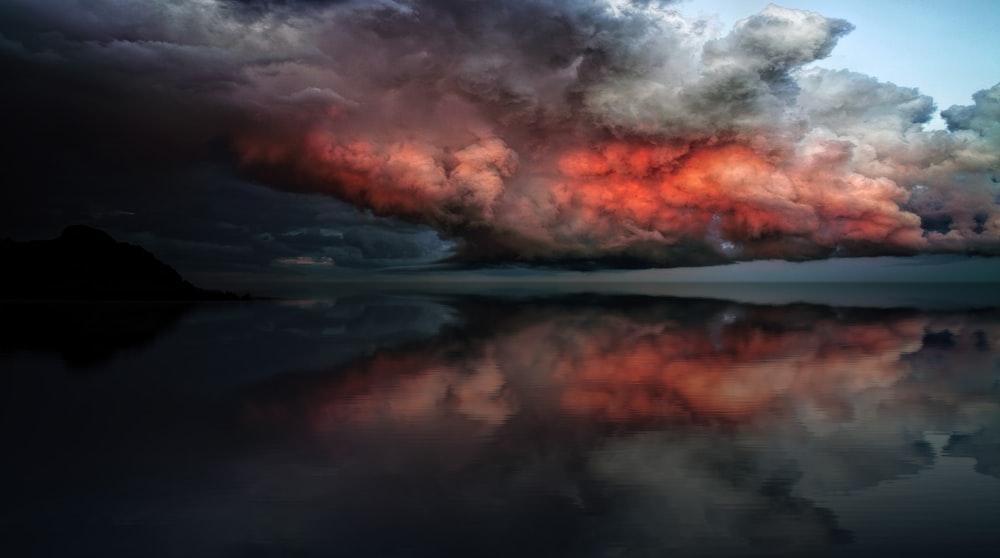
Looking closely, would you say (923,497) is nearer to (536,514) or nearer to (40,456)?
(536,514)

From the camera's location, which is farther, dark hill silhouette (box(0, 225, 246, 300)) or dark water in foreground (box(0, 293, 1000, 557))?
dark hill silhouette (box(0, 225, 246, 300))

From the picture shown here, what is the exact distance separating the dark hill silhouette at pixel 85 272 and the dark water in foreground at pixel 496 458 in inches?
5664

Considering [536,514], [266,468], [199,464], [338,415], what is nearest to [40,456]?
[199,464]

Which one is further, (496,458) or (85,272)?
(85,272)

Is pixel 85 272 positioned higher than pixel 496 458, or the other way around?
pixel 85 272

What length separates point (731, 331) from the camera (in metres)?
74.4

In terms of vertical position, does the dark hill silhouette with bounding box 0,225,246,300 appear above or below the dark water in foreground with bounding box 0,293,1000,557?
above

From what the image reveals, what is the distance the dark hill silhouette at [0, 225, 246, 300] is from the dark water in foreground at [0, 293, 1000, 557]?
14386 cm

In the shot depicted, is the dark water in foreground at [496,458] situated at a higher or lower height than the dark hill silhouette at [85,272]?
lower

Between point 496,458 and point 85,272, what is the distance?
194 meters

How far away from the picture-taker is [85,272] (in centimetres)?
18262

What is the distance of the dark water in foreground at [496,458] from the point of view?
1519 centimetres

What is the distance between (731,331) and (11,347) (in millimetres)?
65404

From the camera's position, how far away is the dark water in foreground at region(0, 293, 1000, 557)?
49.8 feet
